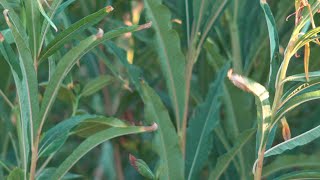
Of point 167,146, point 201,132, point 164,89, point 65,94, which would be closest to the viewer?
point 167,146

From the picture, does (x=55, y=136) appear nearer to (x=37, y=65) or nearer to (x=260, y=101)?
(x=37, y=65)

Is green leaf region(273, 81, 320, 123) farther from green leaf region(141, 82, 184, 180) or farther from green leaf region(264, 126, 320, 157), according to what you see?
green leaf region(141, 82, 184, 180)

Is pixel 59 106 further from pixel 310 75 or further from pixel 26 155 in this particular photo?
pixel 310 75

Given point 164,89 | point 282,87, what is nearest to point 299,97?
point 282,87

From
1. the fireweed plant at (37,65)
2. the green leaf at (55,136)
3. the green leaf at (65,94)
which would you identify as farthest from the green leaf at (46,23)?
the green leaf at (65,94)

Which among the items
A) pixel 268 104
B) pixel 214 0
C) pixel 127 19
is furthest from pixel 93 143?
pixel 127 19
